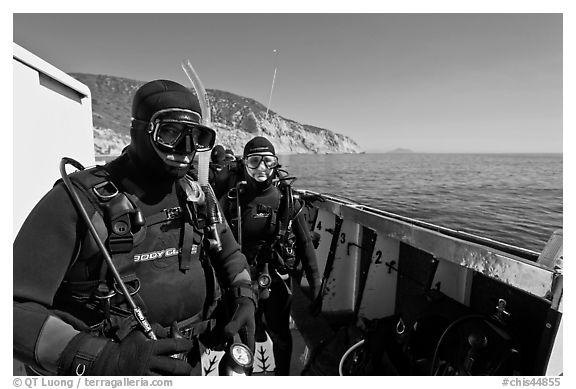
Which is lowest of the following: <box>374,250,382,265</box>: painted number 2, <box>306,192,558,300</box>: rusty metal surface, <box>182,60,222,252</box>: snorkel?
<box>374,250,382,265</box>: painted number 2

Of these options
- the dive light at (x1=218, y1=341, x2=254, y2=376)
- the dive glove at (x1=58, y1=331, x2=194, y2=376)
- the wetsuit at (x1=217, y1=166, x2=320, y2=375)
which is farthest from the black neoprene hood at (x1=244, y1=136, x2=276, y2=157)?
the dive glove at (x1=58, y1=331, x2=194, y2=376)

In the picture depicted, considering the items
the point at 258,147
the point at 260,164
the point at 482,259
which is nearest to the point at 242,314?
the point at 482,259

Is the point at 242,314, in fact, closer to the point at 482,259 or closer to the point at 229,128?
the point at 482,259

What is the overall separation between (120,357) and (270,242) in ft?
8.87

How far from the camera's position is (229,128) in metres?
57.1

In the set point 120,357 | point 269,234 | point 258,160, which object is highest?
point 258,160

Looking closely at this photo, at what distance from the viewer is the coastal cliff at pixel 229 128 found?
67.6m

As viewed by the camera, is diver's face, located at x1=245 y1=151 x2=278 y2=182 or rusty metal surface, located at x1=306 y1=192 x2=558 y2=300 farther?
diver's face, located at x1=245 y1=151 x2=278 y2=182

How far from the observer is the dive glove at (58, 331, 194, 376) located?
135 centimetres

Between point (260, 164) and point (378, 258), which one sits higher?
point (260, 164)

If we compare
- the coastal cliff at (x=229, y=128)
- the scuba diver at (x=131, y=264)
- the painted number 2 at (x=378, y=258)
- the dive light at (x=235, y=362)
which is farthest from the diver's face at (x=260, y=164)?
the coastal cliff at (x=229, y=128)

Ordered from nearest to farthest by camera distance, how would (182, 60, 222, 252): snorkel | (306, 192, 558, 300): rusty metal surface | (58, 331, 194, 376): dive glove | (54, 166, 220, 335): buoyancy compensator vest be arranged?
1. (58, 331, 194, 376): dive glove
2. (54, 166, 220, 335): buoyancy compensator vest
3. (306, 192, 558, 300): rusty metal surface
4. (182, 60, 222, 252): snorkel

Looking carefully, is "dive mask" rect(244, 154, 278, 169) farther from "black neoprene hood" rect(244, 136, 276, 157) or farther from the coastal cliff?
the coastal cliff
